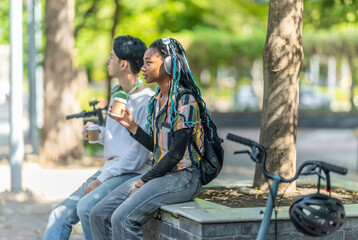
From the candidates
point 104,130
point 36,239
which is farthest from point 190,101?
point 36,239

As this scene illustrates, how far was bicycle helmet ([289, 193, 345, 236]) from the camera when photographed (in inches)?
139

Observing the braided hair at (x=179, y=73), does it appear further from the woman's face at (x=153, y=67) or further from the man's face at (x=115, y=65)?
the man's face at (x=115, y=65)

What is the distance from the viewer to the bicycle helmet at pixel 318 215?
3.54 m

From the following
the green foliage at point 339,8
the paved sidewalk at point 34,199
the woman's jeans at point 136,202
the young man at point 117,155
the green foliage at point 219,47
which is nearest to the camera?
the woman's jeans at point 136,202

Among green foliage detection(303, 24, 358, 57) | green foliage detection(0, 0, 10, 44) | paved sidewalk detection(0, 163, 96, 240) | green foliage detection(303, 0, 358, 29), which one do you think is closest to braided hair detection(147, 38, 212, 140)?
paved sidewalk detection(0, 163, 96, 240)

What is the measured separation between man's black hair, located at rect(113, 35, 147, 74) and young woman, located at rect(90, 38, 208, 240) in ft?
1.55

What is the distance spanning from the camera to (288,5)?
5.69 meters

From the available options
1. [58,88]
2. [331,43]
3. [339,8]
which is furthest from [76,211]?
[331,43]

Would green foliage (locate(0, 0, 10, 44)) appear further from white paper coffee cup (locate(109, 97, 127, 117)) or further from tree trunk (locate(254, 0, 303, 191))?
white paper coffee cup (locate(109, 97, 127, 117))

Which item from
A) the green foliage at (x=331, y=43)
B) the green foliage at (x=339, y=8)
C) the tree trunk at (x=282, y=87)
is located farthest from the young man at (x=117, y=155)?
the green foliage at (x=331, y=43)

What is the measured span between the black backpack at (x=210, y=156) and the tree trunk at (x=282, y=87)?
3.87 ft

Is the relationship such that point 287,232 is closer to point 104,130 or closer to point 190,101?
point 190,101

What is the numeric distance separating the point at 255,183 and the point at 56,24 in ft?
26.7

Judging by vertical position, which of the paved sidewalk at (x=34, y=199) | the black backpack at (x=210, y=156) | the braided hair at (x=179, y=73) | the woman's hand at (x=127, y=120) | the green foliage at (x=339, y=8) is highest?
the green foliage at (x=339, y=8)
